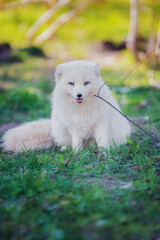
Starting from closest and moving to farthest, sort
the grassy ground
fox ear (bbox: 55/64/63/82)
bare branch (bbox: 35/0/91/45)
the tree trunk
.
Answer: the grassy ground, fox ear (bbox: 55/64/63/82), the tree trunk, bare branch (bbox: 35/0/91/45)

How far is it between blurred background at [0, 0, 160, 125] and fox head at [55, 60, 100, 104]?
102 centimetres

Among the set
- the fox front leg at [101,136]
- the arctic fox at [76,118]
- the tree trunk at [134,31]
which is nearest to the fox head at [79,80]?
the arctic fox at [76,118]

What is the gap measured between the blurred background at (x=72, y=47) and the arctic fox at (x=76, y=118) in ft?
2.91

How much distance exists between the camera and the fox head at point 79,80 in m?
3.24

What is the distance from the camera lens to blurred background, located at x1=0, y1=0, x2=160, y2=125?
22.8ft

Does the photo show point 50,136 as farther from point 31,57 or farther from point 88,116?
point 31,57

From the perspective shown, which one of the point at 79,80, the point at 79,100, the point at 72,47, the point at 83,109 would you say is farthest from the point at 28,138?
the point at 72,47

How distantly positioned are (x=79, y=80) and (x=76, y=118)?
1.69ft

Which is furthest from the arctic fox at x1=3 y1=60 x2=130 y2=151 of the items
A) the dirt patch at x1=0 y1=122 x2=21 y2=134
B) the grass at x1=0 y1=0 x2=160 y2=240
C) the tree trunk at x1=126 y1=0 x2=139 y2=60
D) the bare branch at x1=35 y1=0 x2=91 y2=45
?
the bare branch at x1=35 y1=0 x2=91 y2=45

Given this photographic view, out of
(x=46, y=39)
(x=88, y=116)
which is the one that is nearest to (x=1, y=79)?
(x=46, y=39)

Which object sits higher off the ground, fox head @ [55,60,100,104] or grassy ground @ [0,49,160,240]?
fox head @ [55,60,100,104]

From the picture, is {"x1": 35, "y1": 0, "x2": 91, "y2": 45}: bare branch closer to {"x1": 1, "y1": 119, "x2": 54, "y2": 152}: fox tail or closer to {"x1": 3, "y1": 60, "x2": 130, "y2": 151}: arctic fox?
{"x1": 1, "y1": 119, "x2": 54, "y2": 152}: fox tail

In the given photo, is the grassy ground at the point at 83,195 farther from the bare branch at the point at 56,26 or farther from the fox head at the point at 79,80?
the bare branch at the point at 56,26

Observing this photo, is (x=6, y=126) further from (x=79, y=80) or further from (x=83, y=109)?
(x=79, y=80)
